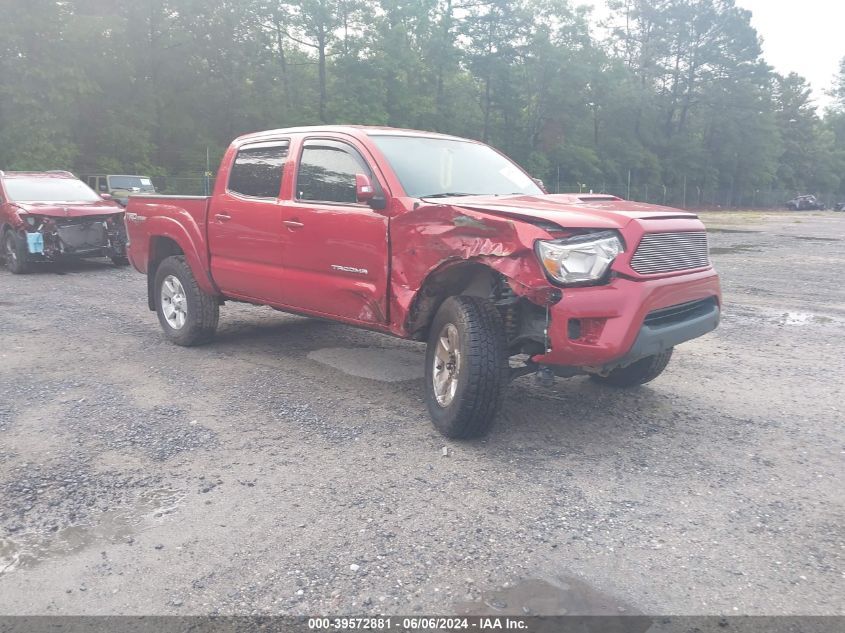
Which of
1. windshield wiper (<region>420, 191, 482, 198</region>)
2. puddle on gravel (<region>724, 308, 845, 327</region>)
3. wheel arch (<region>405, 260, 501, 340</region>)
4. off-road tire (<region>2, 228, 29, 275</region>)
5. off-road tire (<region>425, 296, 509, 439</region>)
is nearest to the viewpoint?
off-road tire (<region>425, 296, 509, 439</region>)

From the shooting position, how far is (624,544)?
321 cm

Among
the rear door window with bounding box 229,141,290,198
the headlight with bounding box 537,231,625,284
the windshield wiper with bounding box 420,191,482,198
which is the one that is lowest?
the headlight with bounding box 537,231,625,284

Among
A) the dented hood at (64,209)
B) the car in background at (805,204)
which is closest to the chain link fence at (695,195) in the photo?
the car in background at (805,204)

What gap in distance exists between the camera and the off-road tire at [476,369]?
412 cm

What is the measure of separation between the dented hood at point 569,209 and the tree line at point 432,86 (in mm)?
29672

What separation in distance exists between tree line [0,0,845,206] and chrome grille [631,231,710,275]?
99.9ft

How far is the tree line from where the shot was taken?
31.5 metres

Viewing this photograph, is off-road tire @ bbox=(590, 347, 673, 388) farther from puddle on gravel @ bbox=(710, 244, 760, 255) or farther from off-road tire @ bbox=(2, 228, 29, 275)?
puddle on gravel @ bbox=(710, 244, 760, 255)

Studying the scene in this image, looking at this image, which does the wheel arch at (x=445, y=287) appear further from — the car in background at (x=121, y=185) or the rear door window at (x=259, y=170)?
the car in background at (x=121, y=185)

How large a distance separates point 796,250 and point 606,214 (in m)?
15.8

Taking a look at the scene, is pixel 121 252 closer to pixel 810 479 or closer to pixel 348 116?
pixel 810 479

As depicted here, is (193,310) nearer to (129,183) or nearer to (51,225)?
(51,225)

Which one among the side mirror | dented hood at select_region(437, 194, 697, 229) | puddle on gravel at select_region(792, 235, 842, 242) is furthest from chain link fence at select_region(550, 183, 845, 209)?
the side mirror

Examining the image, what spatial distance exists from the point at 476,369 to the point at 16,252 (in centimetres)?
1073
